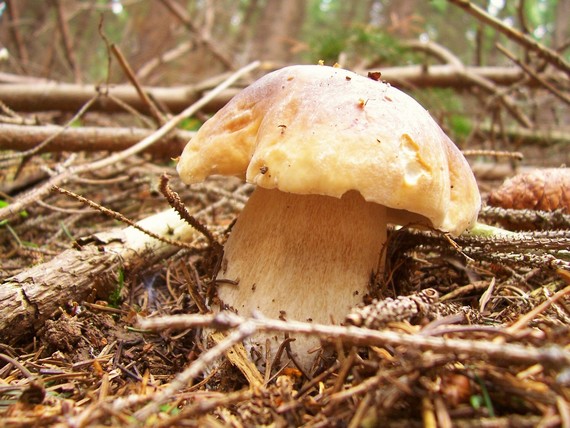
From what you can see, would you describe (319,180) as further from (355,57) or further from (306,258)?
(355,57)

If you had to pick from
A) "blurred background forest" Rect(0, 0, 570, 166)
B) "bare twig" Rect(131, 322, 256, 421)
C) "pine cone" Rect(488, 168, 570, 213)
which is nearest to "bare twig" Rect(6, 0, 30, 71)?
"blurred background forest" Rect(0, 0, 570, 166)

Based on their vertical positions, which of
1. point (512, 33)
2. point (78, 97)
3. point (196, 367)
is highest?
point (512, 33)

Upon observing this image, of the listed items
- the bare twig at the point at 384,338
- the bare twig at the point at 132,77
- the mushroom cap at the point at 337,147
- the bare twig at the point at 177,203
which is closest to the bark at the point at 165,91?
the bare twig at the point at 132,77

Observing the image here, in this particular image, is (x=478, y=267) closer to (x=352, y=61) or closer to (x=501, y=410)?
(x=501, y=410)

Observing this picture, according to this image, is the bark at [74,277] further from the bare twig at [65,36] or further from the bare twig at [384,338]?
the bare twig at [65,36]

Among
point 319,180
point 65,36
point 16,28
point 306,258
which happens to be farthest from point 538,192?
point 16,28

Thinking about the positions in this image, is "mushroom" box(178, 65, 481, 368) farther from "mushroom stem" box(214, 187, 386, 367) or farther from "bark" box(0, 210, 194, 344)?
"bark" box(0, 210, 194, 344)
